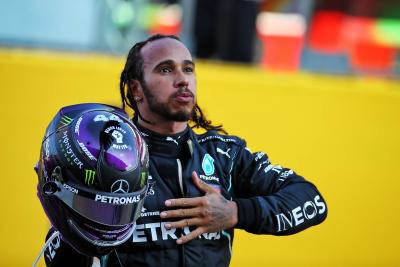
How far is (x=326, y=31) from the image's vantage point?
28.5 ft

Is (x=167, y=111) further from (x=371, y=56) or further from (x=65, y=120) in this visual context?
(x=371, y=56)

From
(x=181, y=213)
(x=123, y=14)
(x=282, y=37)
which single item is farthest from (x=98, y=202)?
(x=282, y=37)

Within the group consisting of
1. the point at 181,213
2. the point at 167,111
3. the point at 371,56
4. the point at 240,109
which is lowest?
the point at 371,56

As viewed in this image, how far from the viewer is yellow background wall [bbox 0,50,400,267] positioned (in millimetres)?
5352

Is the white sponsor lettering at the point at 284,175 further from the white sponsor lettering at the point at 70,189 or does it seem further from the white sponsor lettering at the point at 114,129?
the white sponsor lettering at the point at 70,189

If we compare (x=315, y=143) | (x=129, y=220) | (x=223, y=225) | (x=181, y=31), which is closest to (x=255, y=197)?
(x=223, y=225)

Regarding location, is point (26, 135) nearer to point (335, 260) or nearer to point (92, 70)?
point (92, 70)

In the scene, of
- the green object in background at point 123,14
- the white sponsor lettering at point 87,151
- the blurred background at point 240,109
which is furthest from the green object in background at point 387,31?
the white sponsor lettering at point 87,151

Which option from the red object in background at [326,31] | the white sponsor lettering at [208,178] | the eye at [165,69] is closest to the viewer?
the white sponsor lettering at [208,178]

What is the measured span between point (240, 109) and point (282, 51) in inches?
99.3

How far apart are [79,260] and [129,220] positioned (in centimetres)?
26

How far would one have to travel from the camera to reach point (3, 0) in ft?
19.4

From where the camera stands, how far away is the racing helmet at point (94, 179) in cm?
271

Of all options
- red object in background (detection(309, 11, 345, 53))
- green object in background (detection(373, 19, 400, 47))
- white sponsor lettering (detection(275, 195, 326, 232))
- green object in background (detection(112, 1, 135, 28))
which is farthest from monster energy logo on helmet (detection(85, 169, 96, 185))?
green object in background (detection(373, 19, 400, 47))
